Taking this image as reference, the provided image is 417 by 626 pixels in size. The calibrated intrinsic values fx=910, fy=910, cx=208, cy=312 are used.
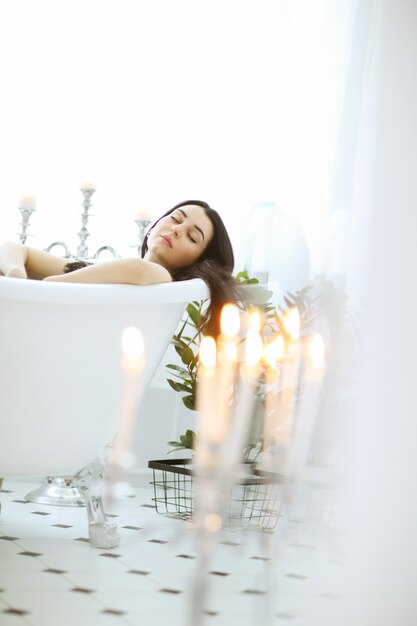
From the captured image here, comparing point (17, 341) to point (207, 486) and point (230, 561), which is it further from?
point (207, 486)

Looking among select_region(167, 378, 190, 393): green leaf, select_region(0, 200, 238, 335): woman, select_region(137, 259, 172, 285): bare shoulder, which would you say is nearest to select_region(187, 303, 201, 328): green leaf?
select_region(167, 378, 190, 393): green leaf

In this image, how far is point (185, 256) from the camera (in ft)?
10.0

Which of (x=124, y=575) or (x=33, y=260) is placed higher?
(x=33, y=260)

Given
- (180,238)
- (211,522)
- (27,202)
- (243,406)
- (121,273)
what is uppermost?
(27,202)

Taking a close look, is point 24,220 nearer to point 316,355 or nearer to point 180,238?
point 180,238

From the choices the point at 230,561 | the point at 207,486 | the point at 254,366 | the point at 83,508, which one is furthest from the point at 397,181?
the point at 83,508

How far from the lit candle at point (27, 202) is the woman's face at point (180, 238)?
92 centimetres

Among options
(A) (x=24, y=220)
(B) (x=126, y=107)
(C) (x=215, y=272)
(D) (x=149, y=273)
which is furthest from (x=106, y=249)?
(D) (x=149, y=273)

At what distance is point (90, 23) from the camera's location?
14.6ft

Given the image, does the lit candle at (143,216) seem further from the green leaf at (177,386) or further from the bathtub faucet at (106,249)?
the green leaf at (177,386)

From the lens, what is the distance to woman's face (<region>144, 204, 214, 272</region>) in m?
3.04

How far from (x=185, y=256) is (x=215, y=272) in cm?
15

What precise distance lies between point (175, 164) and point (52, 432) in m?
2.16

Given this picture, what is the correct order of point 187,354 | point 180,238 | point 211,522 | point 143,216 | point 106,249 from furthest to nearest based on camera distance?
point 106,249 → point 143,216 → point 187,354 → point 180,238 → point 211,522
